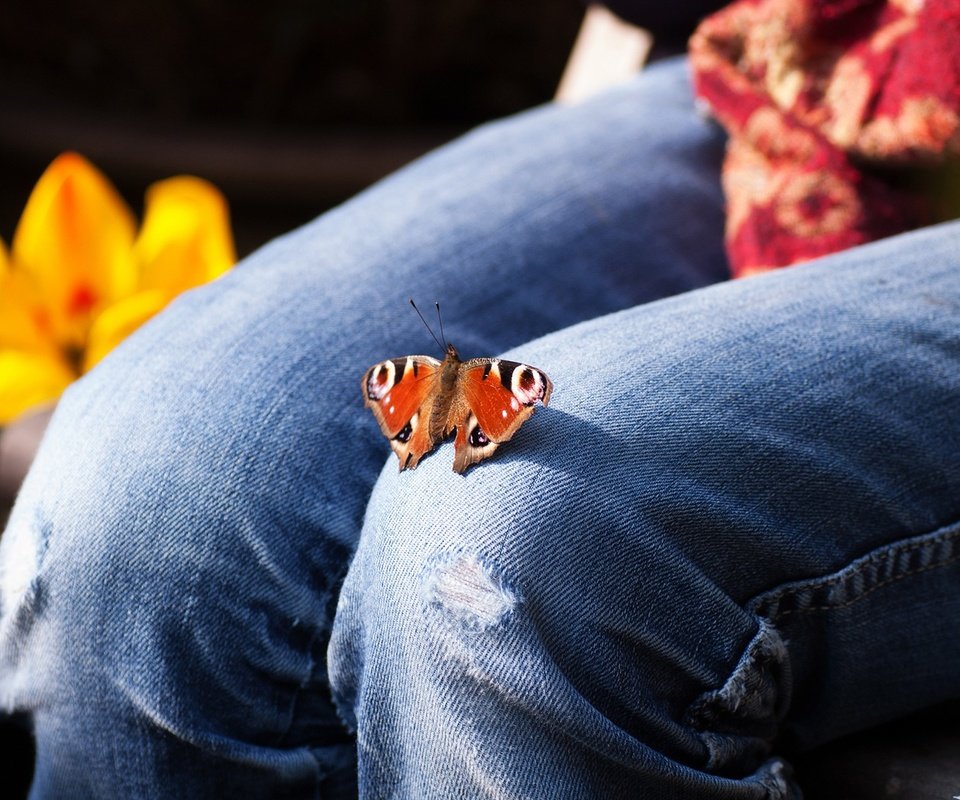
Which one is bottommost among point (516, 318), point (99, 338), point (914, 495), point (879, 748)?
point (879, 748)

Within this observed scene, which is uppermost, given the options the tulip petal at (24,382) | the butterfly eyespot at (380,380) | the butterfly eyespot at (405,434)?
the tulip petal at (24,382)

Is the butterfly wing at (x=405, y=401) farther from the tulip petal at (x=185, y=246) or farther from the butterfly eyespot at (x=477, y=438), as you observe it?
the tulip petal at (x=185, y=246)

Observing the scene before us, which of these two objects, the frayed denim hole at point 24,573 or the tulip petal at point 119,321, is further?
the tulip petal at point 119,321

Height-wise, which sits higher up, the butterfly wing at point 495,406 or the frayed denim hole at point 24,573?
the frayed denim hole at point 24,573

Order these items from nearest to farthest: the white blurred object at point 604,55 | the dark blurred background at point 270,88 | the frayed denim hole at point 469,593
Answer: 1. the frayed denim hole at point 469,593
2. the white blurred object at point 604,55
3. the dark blurred background at point 270,88

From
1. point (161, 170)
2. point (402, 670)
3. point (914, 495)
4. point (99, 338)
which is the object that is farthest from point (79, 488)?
point (161, 170)

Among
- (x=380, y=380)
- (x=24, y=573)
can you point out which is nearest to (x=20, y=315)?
(x=24, y=573)

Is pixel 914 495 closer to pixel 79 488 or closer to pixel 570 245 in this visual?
pixel 570 245

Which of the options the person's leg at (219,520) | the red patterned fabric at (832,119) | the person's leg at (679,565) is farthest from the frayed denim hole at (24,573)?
the red patterned fabric at (832,119)
